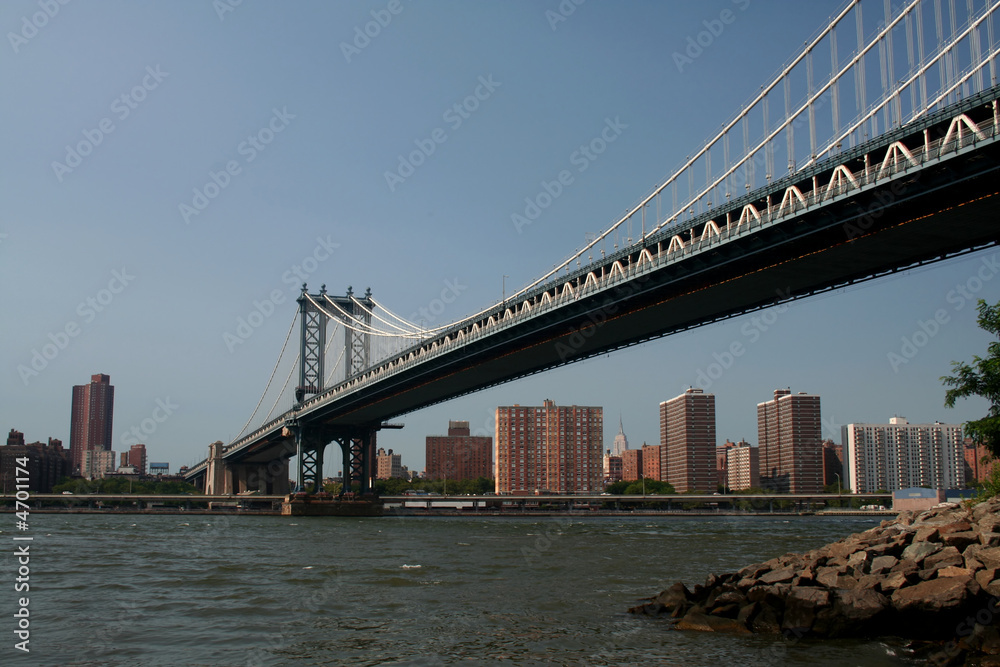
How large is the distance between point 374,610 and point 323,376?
73.0 m

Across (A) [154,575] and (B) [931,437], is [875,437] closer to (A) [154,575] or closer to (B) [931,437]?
(B) [931,437]

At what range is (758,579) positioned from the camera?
52.3ft

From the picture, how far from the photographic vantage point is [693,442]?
6718 inches

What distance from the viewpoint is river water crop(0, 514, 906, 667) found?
12.8m

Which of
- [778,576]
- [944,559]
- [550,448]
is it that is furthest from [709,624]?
[550,448]

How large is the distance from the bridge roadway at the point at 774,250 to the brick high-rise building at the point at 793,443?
398ft

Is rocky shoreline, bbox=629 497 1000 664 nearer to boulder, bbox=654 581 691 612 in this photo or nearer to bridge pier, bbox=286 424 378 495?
boulder, bbox=654 581 691 612

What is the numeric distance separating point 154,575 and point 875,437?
165 m

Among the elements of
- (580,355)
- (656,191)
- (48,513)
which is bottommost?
(48,513)

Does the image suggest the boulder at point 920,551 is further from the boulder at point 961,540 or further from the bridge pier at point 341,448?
the bridge pier at point 341,448

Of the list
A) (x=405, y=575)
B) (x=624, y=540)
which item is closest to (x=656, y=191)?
(x=624, y=540)

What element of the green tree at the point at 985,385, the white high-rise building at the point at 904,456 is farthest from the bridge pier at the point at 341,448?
the white high-rise building at the point at 904,456

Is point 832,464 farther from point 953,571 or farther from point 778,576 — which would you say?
point 953,571

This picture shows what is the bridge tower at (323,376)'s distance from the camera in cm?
8175
